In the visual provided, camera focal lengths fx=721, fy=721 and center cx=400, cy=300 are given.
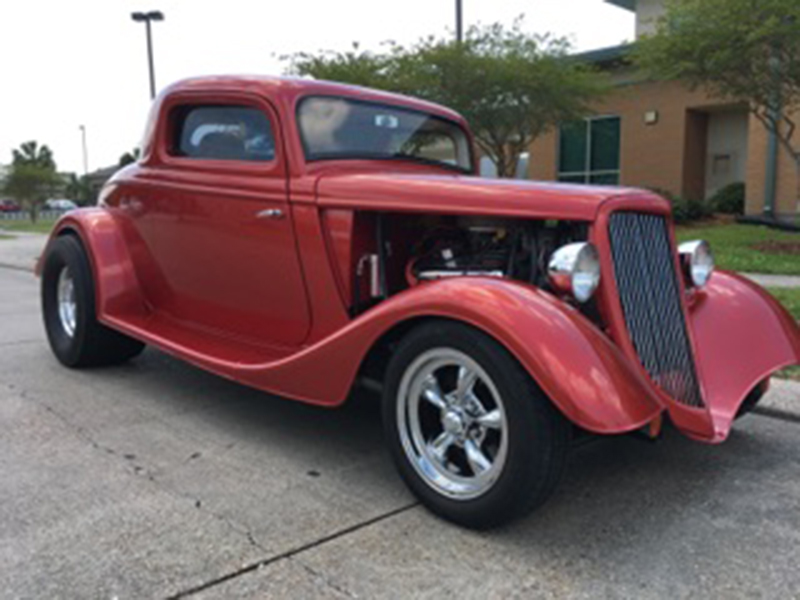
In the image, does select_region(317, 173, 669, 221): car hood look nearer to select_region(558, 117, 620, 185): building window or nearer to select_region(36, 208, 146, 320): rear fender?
select_region(36, 208, 146, 320): rear fender

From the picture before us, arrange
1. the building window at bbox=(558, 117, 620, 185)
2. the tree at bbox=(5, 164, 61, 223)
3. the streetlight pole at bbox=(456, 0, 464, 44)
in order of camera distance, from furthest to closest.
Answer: the tree at bbox=(5, 164, 61, 223), the building window at bbox=(558, 117, 620, 185), the streetlight pole at bbox=(456, 0, 464, 44)

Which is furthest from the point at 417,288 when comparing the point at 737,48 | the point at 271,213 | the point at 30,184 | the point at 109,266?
the point at 30,184

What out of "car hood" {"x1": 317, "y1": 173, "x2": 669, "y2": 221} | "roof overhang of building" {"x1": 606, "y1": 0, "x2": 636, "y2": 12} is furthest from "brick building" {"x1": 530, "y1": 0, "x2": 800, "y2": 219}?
"car hood" {"x1": 317, "y1": 173, "x2": 669, "y2": 221}

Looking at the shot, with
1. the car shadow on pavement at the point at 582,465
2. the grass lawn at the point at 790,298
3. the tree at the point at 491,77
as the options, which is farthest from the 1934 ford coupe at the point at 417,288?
the tree at the point at 491,77

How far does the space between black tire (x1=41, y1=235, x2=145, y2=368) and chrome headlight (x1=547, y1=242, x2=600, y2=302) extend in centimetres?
338

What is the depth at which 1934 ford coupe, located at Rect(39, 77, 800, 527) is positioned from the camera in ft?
8.71

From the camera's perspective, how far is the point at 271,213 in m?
3.70

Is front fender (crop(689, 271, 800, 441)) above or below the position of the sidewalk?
above

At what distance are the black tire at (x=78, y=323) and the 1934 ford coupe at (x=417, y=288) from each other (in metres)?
0.02

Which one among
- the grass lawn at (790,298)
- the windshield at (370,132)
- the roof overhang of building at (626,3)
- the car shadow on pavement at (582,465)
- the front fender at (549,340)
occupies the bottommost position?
the car shadow on pavement at (582,465)

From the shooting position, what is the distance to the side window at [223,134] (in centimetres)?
395

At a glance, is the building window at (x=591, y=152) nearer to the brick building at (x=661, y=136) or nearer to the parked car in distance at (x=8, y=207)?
the brick building at (x=661, y=136)

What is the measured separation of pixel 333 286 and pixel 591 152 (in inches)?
722

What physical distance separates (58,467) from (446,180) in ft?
7.35
